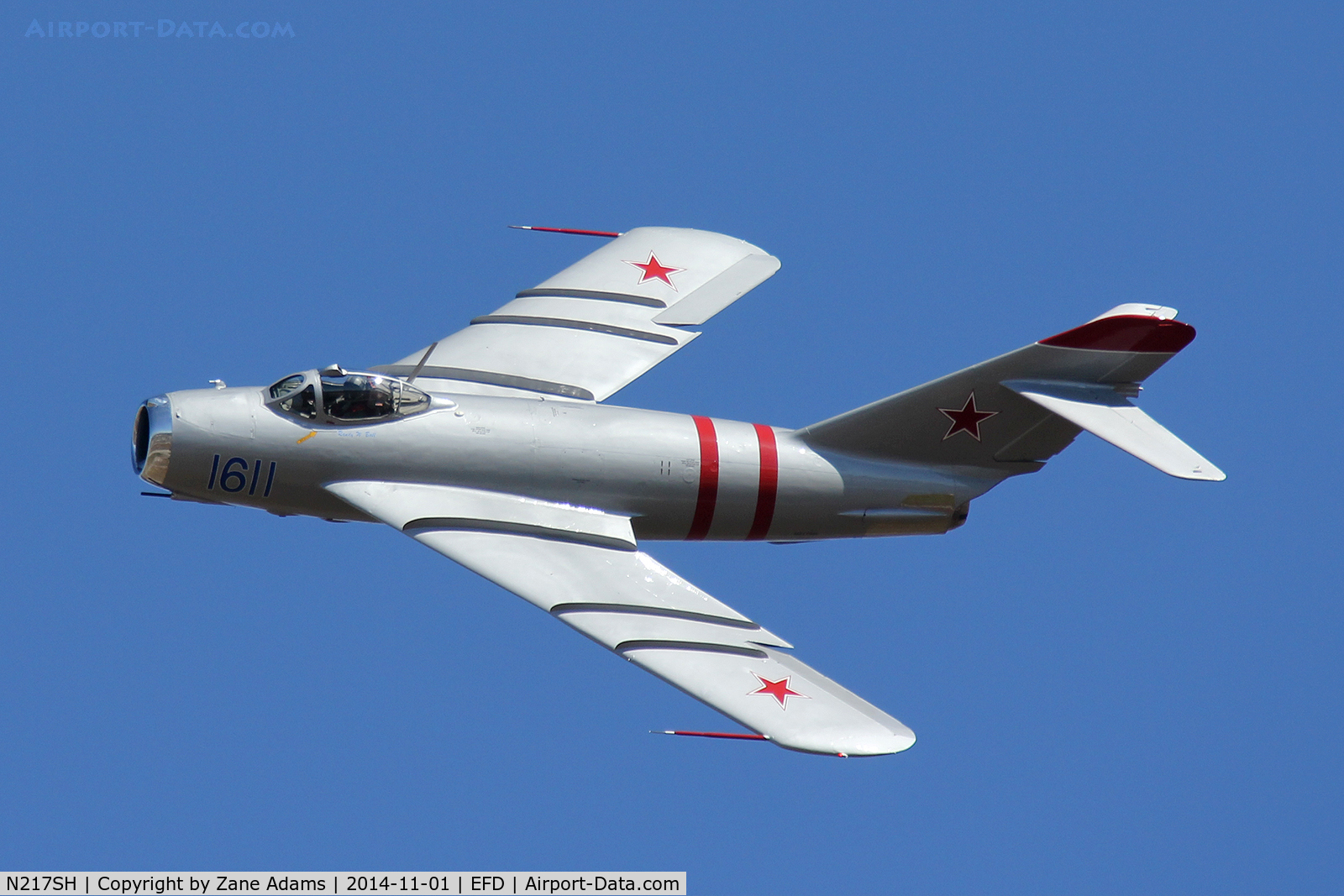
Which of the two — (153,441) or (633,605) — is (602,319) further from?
(153,441)

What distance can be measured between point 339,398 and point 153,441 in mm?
2107

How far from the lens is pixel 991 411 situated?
79.5 feet

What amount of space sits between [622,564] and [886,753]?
13.0 feet

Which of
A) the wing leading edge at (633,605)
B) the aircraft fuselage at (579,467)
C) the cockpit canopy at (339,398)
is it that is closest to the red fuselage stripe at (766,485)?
the aircraft fuselage at (579,467)

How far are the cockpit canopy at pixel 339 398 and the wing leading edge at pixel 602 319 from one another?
0.86m

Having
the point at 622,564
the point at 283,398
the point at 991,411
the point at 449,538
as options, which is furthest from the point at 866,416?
the point at 283,398

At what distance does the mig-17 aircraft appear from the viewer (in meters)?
22.3

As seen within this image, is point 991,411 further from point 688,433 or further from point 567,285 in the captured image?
point 567,285

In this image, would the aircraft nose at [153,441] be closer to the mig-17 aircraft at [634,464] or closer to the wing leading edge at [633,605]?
the mig-17 aircraft at [634,464]

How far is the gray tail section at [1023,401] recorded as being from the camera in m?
23.9

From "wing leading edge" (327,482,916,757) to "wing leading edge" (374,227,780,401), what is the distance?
6.78 feet

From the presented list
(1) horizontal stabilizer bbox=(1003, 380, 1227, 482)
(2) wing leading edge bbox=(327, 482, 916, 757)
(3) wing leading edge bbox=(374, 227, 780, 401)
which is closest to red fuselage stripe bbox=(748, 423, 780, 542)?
(2) wing leading edge bbox=(327, 482, 916, 757)

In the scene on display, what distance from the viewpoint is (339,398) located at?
75.8 feet

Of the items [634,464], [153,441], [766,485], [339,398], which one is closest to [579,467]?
[634,464]
